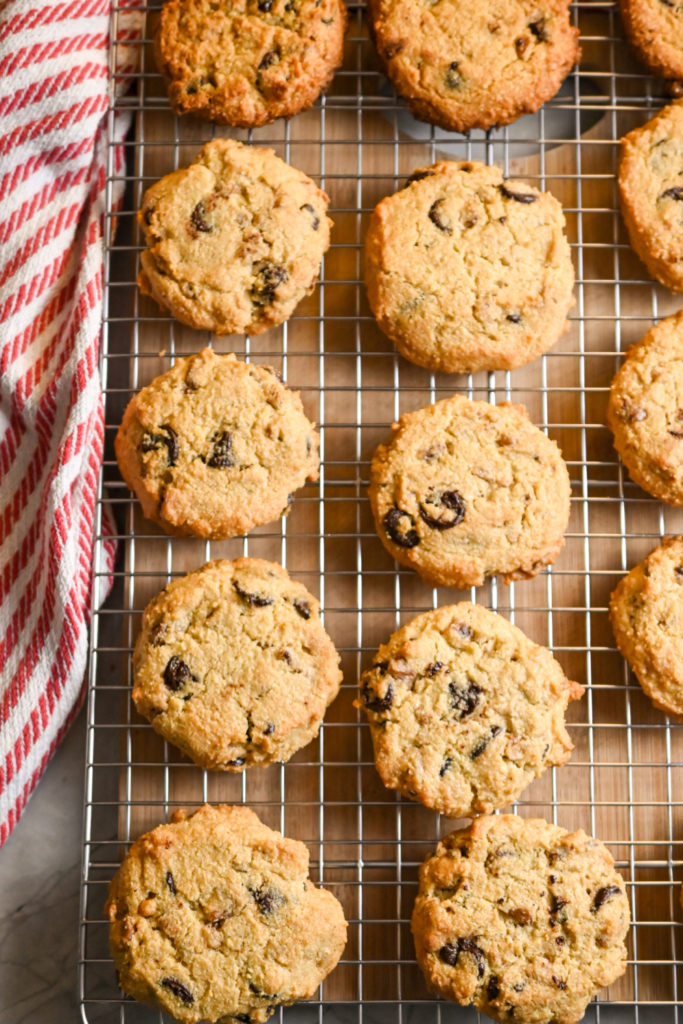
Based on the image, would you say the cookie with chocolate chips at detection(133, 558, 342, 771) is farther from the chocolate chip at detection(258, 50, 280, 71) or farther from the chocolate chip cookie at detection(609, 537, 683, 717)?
the chocolate chip at detection(258, 50, 280, 71)

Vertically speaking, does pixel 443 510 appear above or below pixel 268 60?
below

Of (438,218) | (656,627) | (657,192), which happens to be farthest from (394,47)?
(656,627)

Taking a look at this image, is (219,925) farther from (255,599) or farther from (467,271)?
A: (467,271)

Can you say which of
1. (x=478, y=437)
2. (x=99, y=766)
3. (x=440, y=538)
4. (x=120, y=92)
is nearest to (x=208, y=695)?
(x=99, y=766)

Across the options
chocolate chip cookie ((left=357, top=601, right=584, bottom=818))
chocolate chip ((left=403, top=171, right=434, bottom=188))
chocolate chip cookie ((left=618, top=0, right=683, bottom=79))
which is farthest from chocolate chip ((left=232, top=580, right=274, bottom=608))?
chocolate chip cookie ((left=618, top=0, right=683, bottom=79))

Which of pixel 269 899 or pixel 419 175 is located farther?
pixel 419 175

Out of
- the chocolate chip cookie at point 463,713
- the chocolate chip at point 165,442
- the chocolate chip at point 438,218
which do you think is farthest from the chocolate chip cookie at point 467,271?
the chocolate chip cookie at point 463,713

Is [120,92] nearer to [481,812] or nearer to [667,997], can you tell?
[481,812]
